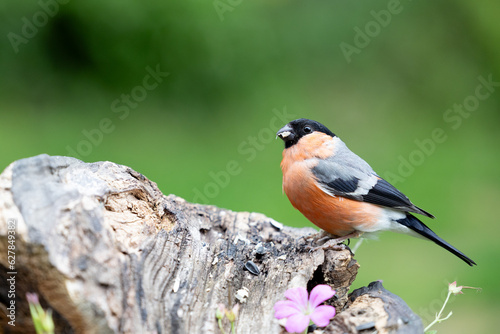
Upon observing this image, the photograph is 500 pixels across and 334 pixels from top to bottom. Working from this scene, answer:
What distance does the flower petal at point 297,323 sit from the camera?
7.03 ft

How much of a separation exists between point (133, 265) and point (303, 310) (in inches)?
29.2

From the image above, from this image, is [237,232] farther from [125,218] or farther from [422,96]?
[422,96]

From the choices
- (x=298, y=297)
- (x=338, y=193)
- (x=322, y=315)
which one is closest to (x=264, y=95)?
(x=338, y=193)

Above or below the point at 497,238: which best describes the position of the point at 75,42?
above

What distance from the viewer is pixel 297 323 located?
2164mm

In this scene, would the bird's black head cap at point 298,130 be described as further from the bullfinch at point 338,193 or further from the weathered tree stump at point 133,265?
the weathered tree stump at point 133,265

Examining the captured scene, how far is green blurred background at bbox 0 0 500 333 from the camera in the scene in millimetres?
6496

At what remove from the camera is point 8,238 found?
2061 millimetres

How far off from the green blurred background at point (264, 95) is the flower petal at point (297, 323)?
12.3ft

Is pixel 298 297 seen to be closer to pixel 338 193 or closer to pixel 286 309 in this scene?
pixel 286 309

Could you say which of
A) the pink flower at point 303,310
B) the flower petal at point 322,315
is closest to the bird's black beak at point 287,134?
the pink flower at point 303,310

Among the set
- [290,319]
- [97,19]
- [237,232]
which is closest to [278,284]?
[290,319]

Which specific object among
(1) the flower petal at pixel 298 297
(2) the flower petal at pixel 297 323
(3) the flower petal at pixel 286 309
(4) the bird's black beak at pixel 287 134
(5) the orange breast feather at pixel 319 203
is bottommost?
(2) the flower petal at pixel 297 323

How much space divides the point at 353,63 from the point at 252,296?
5691mm
